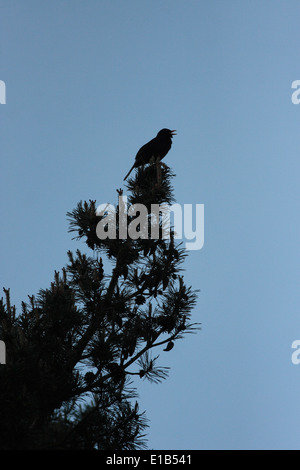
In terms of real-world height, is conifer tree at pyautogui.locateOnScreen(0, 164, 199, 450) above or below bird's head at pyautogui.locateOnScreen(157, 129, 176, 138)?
below

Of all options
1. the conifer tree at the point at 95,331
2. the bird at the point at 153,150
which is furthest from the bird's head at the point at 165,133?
the conifer tree at the point at 95,331

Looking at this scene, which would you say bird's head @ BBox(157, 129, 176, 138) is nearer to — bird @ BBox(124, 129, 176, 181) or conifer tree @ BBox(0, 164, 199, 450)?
bird @ BBox(124, 129, 176, 181)

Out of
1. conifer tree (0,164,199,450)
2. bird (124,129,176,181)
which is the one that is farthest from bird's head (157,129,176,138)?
conifer tree (0,164,199,450)

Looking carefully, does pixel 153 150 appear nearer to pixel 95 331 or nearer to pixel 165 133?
pixel 165 133

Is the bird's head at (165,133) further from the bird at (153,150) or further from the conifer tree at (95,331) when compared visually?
the conifer tree at (95,331)

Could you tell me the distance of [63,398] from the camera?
16.5 feet

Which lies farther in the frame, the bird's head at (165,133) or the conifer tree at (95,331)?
the bird's head at (165,133)

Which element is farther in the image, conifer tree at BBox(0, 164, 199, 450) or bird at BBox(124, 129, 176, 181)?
bird at BBox(124, 129, 176, 181)

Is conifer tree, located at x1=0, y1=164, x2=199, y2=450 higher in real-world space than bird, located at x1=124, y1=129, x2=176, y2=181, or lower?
lower

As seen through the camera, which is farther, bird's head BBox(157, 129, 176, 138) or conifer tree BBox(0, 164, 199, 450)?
bird's head BBox(157, 129, 176, 138)
